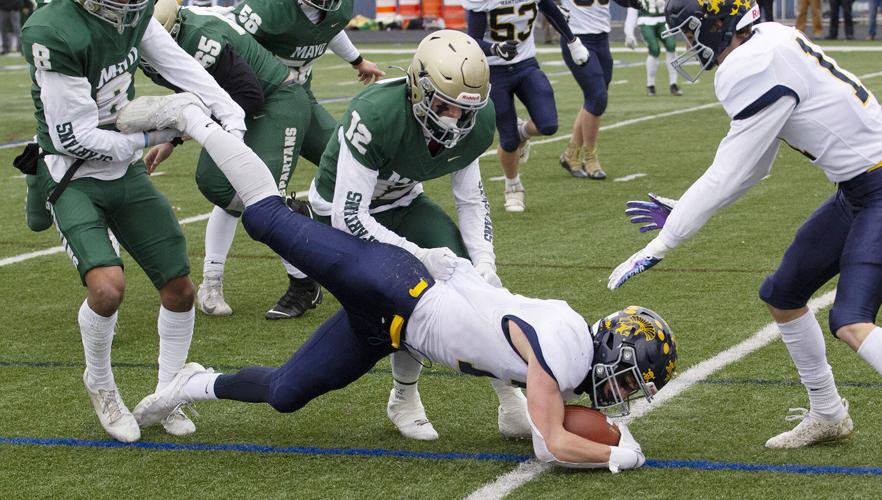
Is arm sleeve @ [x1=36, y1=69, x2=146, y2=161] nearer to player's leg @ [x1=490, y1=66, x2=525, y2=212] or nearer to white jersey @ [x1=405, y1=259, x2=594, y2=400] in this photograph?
white jersey @ [x1=405, y1=259, x2=594, y2=400]

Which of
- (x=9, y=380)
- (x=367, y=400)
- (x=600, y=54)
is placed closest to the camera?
(x=367, y=400)

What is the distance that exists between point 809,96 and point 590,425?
116cm

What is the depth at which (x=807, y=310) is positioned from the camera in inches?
172

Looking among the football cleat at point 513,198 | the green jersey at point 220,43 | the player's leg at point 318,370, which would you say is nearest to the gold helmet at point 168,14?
the green jersey at point 220,43

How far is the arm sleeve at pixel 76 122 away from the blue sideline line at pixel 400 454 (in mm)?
969

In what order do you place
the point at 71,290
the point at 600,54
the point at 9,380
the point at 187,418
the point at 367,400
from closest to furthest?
Result: the point at 187,418 < the point at 367,400 < the point at 9,380 < the point at 71,290 < the point at 600,54

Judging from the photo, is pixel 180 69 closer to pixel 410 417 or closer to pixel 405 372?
pixel 405 372

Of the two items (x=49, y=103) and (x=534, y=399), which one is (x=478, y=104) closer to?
(x=534, y=399)

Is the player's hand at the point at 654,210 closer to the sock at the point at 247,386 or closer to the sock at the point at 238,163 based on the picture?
the sock at the point at 238,163

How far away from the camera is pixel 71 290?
7.13m

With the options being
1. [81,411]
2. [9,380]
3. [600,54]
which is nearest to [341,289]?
[81,411]

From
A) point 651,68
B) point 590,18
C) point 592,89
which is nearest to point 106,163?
point 592,89

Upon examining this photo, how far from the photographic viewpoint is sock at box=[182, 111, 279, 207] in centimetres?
430

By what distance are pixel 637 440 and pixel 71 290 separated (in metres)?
3.68
